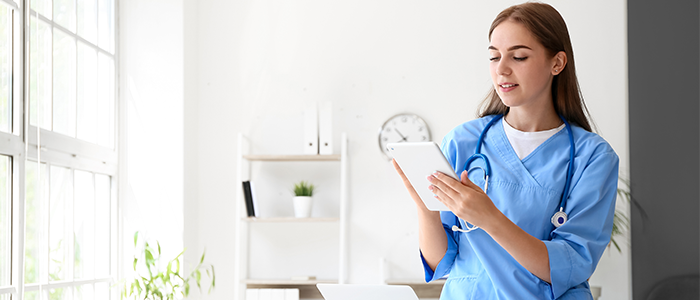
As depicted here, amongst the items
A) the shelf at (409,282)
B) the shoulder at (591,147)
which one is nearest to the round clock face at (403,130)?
the shelf at (409,282)

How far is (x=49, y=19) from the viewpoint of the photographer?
102 inches

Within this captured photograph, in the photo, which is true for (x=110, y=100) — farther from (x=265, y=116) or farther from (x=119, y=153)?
(x=265, y=116)

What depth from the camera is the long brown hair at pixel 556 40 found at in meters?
1.07

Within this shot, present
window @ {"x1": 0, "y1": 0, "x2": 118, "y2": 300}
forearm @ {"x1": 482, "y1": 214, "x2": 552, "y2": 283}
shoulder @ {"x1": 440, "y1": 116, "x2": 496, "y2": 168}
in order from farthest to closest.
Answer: window @ {"x1": 0, "y1": 0, "x2": 118, "y2": 300}
shoulder @ {"x1": 440, "y1": 116, "x2": 496, "y2": 168}
forearm @ {"x1": 482, "y1": 214, "x2": 552, "y2": 283}

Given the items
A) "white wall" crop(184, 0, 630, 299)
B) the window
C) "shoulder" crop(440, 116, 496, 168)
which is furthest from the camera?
"white wall" crop(184, 0, 630, 299)

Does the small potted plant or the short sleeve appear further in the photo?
the small potted plant

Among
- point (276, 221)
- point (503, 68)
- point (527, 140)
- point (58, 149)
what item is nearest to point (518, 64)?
point (503, 68)

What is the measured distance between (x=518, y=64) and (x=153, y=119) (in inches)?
102

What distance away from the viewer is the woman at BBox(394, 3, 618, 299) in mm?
989

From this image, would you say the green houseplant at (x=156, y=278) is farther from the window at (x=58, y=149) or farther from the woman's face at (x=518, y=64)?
the woman's face at (x=518, y=64)

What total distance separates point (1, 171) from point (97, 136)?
92cm

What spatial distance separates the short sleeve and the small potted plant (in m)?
2.33

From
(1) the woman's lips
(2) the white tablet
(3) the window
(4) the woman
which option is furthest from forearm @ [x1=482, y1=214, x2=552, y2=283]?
(3) the window

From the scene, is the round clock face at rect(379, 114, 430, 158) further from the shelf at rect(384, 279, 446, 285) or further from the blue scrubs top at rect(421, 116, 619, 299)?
the blue scrubs top at rect(421, 116, 619, 299)
